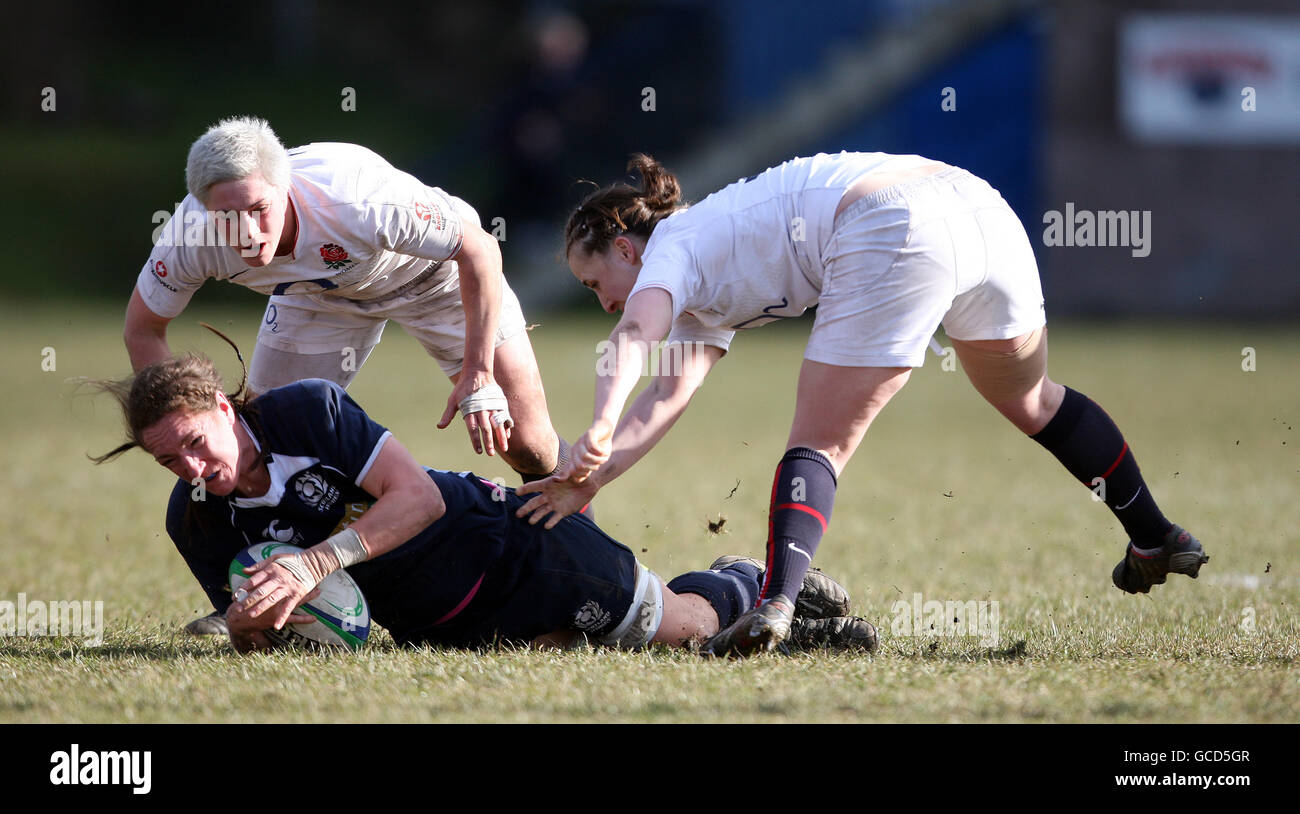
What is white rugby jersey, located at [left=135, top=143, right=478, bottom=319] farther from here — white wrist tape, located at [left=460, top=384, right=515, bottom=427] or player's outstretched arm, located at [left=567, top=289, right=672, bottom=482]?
player's outstretched arm, located at [left=567, top=289, right=672, bottom=482]

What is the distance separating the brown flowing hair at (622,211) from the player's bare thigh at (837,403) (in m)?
0.82

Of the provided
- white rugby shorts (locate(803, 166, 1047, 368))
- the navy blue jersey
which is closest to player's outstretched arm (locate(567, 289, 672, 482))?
the navy blue jersey

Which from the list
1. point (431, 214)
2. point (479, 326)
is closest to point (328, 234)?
point (431, 214)

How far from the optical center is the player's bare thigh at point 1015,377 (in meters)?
4.48

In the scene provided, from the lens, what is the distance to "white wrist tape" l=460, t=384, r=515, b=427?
14.8 ft

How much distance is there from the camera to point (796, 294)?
4.31 meters

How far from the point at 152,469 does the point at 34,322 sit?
10.0m

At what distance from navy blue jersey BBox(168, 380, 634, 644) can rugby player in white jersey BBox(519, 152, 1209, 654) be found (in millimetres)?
174

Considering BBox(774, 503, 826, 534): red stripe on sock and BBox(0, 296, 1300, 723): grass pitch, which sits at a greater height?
BBox(774, 503, 826, 534): red stripe on sock

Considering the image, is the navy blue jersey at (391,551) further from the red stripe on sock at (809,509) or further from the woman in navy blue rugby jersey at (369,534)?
the red stripe on sock at (809,509)

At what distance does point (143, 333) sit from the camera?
15.6 feet

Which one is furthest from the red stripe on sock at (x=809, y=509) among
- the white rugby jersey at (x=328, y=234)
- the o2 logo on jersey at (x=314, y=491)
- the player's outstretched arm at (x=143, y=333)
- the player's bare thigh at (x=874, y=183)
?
the player's outstretched arm at (x=143, y=333)

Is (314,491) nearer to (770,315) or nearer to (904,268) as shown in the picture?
(770,315)
